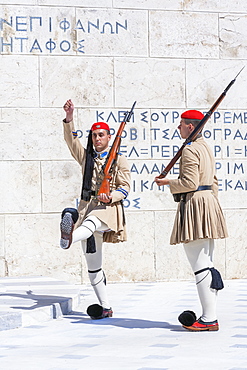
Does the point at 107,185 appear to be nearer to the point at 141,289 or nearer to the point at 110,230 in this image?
the point at 110,230

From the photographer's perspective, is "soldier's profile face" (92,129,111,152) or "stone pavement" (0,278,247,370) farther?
"soldier's profile face" (92,129,111,152)

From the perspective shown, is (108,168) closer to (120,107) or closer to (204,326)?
(204,326)

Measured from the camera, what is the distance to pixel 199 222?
246 inches

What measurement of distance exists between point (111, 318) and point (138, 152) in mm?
3312

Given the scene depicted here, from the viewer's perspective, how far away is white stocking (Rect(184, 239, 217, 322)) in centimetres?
623

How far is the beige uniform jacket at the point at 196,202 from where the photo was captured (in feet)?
20.5

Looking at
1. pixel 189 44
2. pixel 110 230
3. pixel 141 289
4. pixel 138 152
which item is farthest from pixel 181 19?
pixel 110 230

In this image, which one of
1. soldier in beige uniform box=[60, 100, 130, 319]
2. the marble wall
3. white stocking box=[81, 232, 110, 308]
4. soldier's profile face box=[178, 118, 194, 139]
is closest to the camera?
soldier's profile face box=[178, 118, 194, 139]

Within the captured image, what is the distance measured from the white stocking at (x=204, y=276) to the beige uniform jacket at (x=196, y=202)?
9 centimetres

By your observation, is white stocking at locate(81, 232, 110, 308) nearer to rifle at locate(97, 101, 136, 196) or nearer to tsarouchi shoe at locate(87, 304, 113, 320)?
tsarouchi shoe at locate(87, 304, 113, 320)

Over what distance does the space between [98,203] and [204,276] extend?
1.30m

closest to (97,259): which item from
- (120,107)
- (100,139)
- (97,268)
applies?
(97,268)

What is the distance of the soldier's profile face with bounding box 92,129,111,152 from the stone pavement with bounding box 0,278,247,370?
1535mm

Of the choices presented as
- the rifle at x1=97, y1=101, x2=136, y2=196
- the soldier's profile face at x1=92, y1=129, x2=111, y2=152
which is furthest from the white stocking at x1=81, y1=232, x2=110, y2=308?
the soldier's profile face at x1=92, y1=129, x2=111, y2=152
